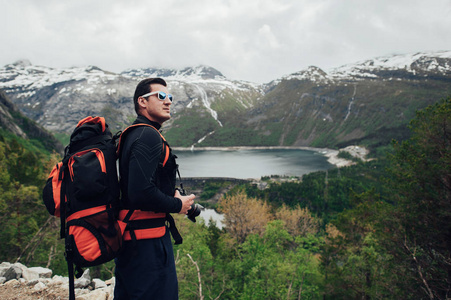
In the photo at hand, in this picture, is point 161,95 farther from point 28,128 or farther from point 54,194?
point 28,128

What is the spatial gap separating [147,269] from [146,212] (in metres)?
0.56

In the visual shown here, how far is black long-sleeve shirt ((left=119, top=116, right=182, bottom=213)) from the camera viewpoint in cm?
243

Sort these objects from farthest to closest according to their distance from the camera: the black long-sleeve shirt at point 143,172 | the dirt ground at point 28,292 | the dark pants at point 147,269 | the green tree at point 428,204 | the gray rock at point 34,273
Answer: the green tree at point 428,204, the gray rock at point 34,273, the dirt ground at point 28,292, the dark pants at point 147,269, the black long-sleeve shirt at point 143,172

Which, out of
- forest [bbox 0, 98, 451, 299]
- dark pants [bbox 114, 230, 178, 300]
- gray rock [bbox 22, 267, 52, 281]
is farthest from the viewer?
forest [bbox 0, 98, 451, 299]

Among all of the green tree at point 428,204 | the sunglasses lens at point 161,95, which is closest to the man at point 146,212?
the sunglasses lens at point 161,95

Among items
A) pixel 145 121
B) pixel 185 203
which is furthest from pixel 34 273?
pixel 145 121

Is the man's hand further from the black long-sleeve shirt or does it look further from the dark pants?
the dark pants

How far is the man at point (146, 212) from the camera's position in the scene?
8.07 feet

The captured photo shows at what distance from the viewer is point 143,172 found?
2443 mm

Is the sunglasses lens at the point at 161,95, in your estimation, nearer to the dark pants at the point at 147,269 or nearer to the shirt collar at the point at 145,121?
the shirt collar at the point at 145,121

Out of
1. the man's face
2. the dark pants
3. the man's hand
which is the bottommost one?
the dark pants

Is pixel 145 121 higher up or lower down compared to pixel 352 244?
higher up

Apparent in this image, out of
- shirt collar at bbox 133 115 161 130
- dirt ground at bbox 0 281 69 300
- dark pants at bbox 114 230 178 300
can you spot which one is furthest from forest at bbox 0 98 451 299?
shirt collar at bbox 133 115 161 130

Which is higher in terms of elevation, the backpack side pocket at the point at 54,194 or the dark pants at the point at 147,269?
the backpack side pocket at the point at 54,194
